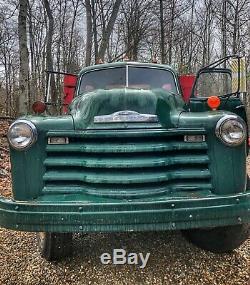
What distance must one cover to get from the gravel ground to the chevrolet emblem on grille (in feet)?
4.91

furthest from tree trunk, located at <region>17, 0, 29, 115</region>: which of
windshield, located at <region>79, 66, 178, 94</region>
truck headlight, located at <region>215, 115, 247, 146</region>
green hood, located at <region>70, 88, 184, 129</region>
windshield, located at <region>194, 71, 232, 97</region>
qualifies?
truck headlight, located at <region>215, 115, 247, 146</region>

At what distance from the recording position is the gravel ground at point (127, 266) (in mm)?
3432

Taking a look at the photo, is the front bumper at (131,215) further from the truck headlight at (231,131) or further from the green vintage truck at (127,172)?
the truck headlight at (231,131)

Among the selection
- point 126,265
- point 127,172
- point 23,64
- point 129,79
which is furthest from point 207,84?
point 127,172

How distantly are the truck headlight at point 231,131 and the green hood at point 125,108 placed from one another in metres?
0.41

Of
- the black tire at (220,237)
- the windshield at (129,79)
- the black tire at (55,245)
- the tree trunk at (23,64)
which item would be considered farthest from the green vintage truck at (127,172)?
the tree trunk at (23,64)

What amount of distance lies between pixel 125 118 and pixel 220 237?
1644mm

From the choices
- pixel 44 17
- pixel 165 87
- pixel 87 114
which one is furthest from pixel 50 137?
pixel 44 17

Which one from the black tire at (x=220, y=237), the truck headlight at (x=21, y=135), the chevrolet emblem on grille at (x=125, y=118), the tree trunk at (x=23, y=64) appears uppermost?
the tree trunk at (x=23, y=64)

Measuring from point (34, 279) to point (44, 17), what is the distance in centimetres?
2200

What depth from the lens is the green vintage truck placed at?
2.82 meters

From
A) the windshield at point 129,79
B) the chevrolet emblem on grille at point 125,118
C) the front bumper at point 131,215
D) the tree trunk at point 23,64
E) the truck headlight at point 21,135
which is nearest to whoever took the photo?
the front bumper at point 131,215

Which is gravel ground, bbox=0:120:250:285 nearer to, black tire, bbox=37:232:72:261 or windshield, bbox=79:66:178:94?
black tire, bbox=37:232:72:261

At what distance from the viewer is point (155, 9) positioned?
18672mm
